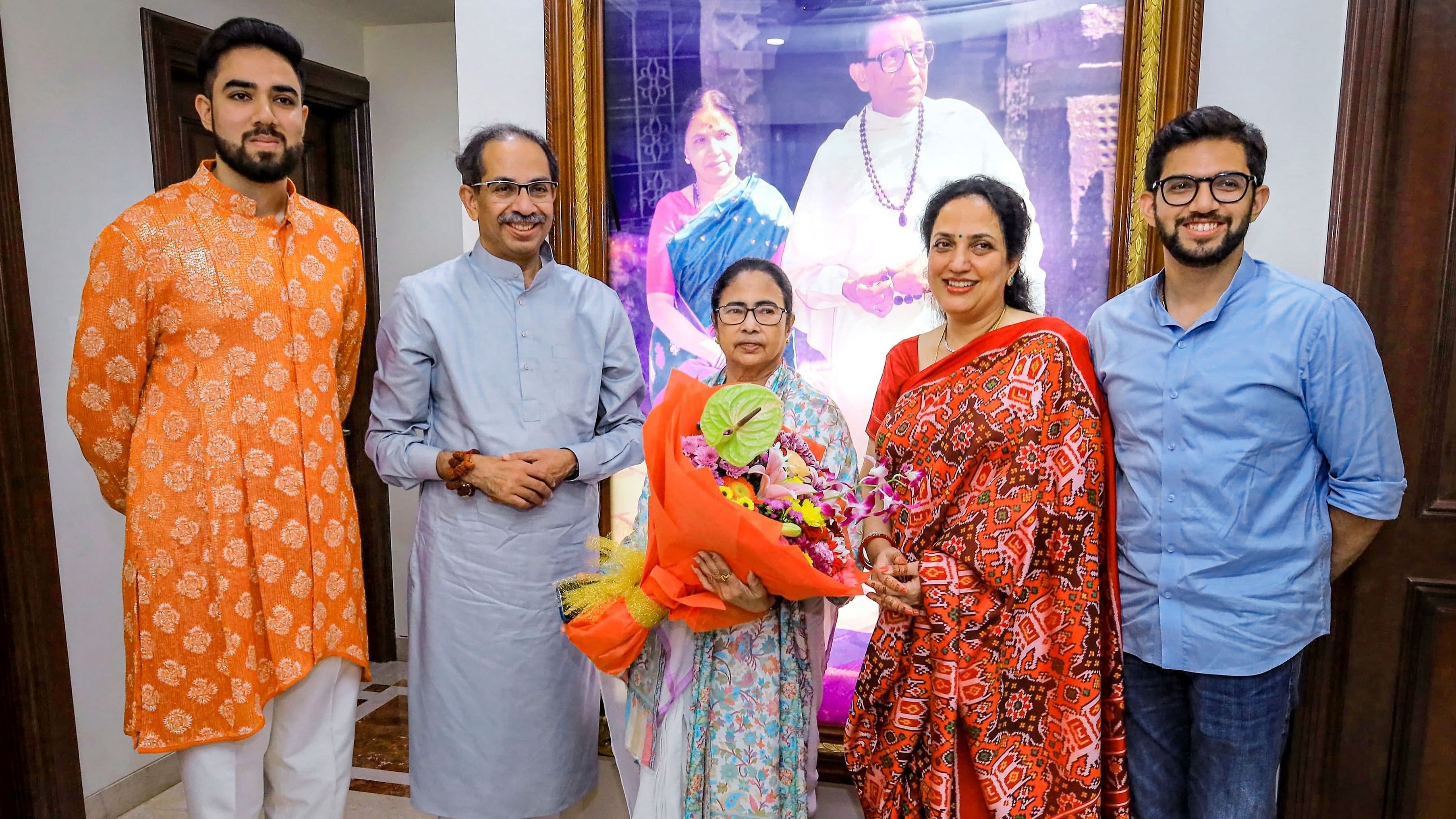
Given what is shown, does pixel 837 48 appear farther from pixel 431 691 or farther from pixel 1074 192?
pixel 431 691

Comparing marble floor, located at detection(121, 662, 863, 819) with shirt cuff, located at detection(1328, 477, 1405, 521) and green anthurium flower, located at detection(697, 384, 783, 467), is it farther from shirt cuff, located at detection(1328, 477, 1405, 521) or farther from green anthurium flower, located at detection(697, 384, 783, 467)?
shirt cuff, located at detection(1328, 477, 1405, 521)

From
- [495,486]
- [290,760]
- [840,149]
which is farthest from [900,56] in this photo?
[290,760]

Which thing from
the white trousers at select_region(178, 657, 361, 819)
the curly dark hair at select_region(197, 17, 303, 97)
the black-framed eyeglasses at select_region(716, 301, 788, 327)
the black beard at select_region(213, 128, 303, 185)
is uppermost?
the curly dark hair at select_region(197, 17, 303, 97)

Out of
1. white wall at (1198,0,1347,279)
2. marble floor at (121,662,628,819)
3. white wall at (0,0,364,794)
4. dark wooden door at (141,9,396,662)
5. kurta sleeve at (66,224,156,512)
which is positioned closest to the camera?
kurta sleeve at (66,224,156,512)

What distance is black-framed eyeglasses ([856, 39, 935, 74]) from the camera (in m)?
2.09

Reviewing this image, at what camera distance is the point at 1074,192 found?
2.06m

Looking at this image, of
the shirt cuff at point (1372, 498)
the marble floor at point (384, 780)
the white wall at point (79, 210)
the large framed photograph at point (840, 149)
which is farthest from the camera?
the marble floor at point (384, 780)

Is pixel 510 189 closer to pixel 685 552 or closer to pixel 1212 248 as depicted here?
pixel 685 552

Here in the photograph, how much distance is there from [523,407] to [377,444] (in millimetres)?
352

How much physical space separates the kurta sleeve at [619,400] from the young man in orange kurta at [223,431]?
0.62 meters

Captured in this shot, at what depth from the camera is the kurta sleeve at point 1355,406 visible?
150 centimetres

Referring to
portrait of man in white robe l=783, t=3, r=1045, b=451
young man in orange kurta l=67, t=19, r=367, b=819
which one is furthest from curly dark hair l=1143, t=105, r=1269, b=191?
young man in orange kurta l=67, t=19, r=367, b=819

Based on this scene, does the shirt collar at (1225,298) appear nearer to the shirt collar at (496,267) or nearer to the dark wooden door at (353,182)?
the shirt collar at (496,267)

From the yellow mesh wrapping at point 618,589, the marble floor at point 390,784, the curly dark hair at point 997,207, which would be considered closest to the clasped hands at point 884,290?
the curly dark hair at point 997,207
